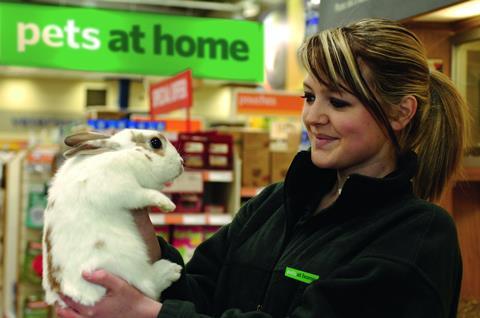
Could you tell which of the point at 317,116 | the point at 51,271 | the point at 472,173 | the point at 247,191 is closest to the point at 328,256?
the point at 317,116

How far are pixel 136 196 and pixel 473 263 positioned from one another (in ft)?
4.70

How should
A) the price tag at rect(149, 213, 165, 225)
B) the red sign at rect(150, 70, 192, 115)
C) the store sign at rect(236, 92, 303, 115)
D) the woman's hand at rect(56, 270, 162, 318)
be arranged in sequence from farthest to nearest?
the store sign at rect(236, 92, 303, 115) < the red sign at rect(150, 70, 192, 115) < the price tag at rect(149, 213, 165, 225) < the woman's hand at rect(56, 270, 162, 318)

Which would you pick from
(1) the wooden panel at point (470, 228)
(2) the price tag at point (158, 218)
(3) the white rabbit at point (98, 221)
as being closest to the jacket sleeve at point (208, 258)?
(3) the white rabbit at point (98, 221)

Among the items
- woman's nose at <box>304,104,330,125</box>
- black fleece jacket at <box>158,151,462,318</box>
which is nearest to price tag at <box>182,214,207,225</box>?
black fleece jacket at <box>158,151,462,318</box>

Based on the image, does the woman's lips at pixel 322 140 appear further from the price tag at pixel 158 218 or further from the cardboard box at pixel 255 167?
the cardboard box at pixel 255 167

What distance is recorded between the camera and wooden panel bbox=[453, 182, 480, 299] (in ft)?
7.47

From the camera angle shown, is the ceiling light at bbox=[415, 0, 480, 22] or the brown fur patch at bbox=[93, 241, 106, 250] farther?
the ceiling light at bbox=[415, 0, 480, 22]

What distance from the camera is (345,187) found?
139 cm

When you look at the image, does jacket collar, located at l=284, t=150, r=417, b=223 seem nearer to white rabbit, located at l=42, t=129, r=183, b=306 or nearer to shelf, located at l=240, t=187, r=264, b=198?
white rabbit, located at l=42, t=129, r=183, b=306

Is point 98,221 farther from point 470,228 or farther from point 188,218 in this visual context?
point 188,218

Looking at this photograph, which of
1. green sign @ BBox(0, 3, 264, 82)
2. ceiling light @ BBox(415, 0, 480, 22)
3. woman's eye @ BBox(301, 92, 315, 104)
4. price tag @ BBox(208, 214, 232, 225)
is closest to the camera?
woman's eye @ BBox(301, 92, 315, 104)

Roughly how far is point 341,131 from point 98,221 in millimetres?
623

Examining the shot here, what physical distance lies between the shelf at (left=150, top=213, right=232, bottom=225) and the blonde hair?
8.22ft

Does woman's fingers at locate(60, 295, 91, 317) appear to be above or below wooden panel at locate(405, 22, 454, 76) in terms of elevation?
below
